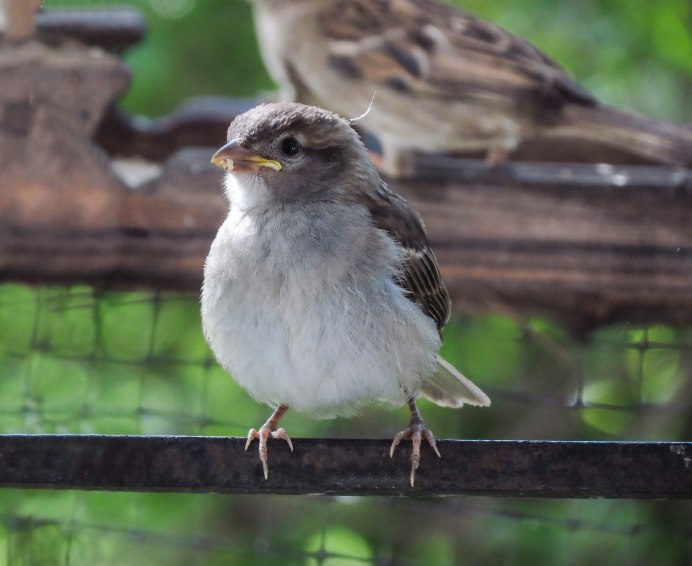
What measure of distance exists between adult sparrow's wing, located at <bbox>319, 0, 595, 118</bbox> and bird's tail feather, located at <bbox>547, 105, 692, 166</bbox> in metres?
0.05

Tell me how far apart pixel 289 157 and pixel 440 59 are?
4.43 ft

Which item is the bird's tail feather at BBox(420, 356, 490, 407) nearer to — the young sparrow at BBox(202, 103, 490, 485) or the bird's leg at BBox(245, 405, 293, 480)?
the young sparrow at BBox(202, 103, 490, 485)

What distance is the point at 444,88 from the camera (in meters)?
3.48

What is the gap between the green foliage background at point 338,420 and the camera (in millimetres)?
3723

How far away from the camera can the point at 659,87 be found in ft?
14.1

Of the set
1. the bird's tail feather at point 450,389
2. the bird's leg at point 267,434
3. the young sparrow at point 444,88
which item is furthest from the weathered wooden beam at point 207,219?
the bird's leg at point 267,434

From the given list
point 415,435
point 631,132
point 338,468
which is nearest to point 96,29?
point 631,132

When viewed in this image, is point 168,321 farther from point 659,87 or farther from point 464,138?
point 659,87

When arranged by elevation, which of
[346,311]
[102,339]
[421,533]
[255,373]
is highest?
[346,311]

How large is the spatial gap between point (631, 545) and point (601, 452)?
7.38 ft

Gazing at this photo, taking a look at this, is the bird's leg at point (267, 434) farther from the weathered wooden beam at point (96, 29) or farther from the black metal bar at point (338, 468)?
the weathered wooden beam at point (96, 29)

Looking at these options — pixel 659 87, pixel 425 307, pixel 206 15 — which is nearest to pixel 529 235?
pixel 425 307

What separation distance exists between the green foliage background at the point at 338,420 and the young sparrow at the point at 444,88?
568 millimetres

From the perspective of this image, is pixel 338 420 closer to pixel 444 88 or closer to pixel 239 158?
pixel 444 88
